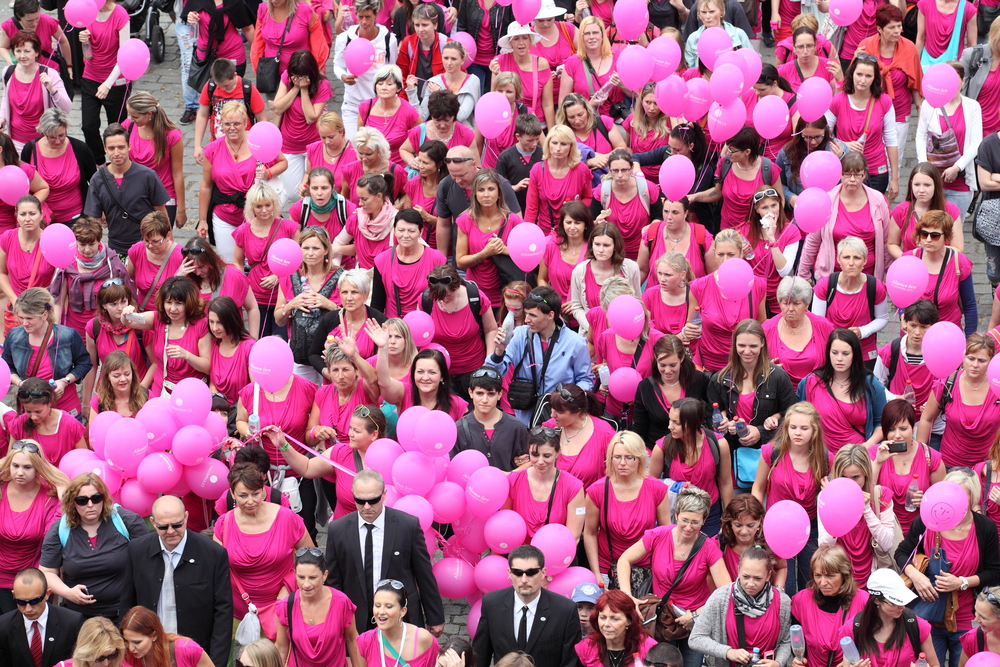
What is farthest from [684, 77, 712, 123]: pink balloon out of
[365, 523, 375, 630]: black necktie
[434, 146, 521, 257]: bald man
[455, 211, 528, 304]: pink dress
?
[365, 523, 375, 630]: black necktie

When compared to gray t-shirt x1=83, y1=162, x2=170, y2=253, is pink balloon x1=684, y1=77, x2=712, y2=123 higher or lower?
higher

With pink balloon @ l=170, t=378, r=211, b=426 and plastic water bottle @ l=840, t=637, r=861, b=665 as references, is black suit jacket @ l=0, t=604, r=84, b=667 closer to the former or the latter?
pink balloon @ l=170, t=378, r=211, b=426

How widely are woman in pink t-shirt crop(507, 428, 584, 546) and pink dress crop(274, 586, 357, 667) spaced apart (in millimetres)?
1263

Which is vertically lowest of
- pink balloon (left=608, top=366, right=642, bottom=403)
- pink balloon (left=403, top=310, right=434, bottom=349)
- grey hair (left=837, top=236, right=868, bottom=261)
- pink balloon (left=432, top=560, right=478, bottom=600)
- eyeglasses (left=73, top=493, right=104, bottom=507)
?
pink balloon (left=432, top=560, right=478, bottom=600)

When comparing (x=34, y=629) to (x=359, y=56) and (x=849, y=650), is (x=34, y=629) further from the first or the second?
(x=359, y=56)

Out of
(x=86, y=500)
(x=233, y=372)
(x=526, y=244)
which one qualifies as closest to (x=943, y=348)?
(x=526, y=244)

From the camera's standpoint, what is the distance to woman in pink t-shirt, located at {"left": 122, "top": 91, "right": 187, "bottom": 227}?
12.0 meters

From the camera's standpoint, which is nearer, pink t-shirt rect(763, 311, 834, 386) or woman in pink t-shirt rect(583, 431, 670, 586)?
woman in pink t-shirt rect(583, 431, 670, 586)

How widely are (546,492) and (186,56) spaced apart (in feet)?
23.5

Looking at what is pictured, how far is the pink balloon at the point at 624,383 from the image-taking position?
9773 millimetres

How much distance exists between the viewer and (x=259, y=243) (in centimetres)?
1123

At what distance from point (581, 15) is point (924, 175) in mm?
4398

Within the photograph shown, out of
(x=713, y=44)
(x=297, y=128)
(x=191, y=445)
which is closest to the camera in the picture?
(x=191, y=445)

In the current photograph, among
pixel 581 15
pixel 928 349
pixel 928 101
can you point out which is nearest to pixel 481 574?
pixel 928 349
